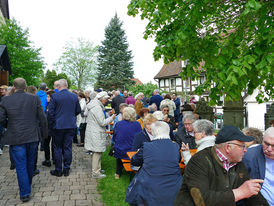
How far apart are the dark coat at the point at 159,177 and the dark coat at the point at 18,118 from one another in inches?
93.2

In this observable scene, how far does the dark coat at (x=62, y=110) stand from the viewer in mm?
5820

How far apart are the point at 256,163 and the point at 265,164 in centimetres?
10

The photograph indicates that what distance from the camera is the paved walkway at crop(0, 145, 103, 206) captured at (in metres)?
4.58

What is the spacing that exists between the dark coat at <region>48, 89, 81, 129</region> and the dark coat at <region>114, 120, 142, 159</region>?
1.11 meters

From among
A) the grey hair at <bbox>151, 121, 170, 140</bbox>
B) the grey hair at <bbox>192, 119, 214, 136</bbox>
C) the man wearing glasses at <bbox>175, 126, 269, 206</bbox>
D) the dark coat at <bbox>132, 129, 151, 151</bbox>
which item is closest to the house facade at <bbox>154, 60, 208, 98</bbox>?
the dark coat at <bbox>132, 129, 151, 151</bbox>

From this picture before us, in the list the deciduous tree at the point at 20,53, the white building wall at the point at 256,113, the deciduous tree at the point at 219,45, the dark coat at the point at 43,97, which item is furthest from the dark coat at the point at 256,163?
the white building wall at the point at 256,113

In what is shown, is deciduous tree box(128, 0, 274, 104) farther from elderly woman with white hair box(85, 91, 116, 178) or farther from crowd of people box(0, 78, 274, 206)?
elderly woman with white hair box(85, 91, 116, 178)

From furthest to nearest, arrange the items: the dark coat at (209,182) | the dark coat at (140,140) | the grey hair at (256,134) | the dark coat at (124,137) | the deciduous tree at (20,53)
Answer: the deciduous tree at (20,53)
the dark coat at (124,137)
the dark coat at (140,140)
the grey hair at (256,134)
the dark coat at (209,182)

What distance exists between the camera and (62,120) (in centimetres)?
581

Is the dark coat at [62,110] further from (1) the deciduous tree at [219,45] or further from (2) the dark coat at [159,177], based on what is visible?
(2) the dark coat at [159,177]

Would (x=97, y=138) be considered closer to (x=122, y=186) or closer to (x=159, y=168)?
(x=122, y=186)

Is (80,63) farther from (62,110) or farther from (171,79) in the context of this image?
(62,110)

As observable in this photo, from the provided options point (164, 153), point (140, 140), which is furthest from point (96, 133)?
point (164, 153)

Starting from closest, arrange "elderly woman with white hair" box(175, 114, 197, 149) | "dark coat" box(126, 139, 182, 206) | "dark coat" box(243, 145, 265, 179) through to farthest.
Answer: "dark coat" box(243, 145, 265, 179), "dark coat" box(126, 139, 182, 206), "elderly woman with white hair" box(175, 114, 197, 149)
